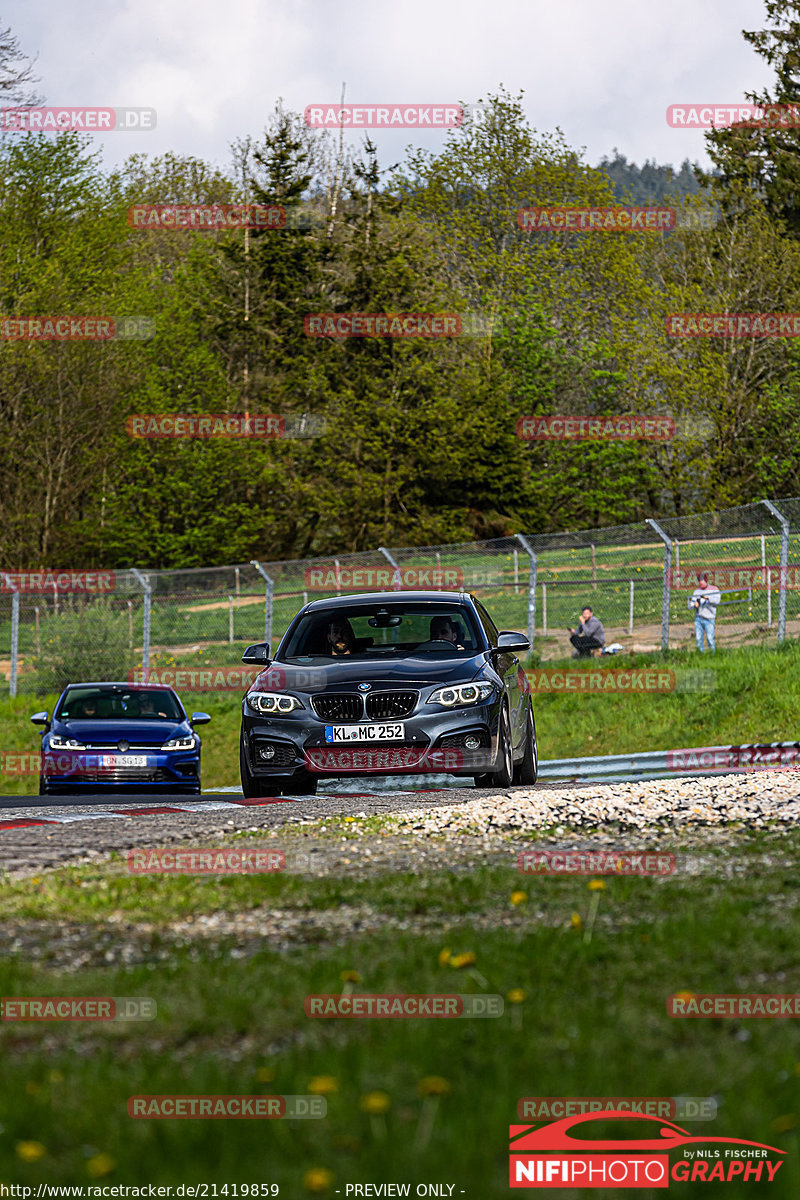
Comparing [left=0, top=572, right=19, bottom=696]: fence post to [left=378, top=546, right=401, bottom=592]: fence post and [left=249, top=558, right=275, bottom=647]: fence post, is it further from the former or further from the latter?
[left=378, top=546, right=401, bottom=592]: fence post

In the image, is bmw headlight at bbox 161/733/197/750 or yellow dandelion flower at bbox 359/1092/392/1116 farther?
bmw headlight at bbox 161/733/197/750

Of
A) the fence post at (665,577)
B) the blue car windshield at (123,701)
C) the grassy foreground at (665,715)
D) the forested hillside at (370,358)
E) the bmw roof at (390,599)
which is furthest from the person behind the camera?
the forested hillside at (370,358)

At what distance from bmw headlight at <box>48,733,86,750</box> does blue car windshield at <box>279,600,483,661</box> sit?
442 cm

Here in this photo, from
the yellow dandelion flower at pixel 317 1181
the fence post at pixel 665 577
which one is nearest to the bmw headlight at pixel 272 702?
the yellow dandelion flower at pixel 317 1181

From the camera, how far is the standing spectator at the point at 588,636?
947 inches

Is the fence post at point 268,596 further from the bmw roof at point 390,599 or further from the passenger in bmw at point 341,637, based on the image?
the passenger in bmw at point 341,637

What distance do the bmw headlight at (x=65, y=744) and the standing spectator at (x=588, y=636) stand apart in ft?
36.0

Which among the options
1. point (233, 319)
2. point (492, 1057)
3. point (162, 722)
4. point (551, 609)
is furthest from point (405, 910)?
point (233, 319)

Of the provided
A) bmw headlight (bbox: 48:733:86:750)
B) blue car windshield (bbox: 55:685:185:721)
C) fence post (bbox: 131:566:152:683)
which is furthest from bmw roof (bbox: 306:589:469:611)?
fence post (bbox: 131:566:152:683)

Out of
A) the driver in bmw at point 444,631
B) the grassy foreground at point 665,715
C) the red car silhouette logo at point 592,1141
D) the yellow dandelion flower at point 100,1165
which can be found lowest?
the grassy foreground at point 665,715

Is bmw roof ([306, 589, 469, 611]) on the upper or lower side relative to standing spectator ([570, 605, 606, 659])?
upper

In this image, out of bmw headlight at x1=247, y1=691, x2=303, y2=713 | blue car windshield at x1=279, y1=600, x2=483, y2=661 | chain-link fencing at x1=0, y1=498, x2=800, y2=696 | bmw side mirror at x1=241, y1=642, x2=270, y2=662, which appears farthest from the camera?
chain-link fencing at x1=0, y1=498, x2=800, y2=696

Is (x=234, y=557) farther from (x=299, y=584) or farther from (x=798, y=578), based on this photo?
(x=798, y=578)

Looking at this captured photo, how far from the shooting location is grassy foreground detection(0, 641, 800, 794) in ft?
63.8
